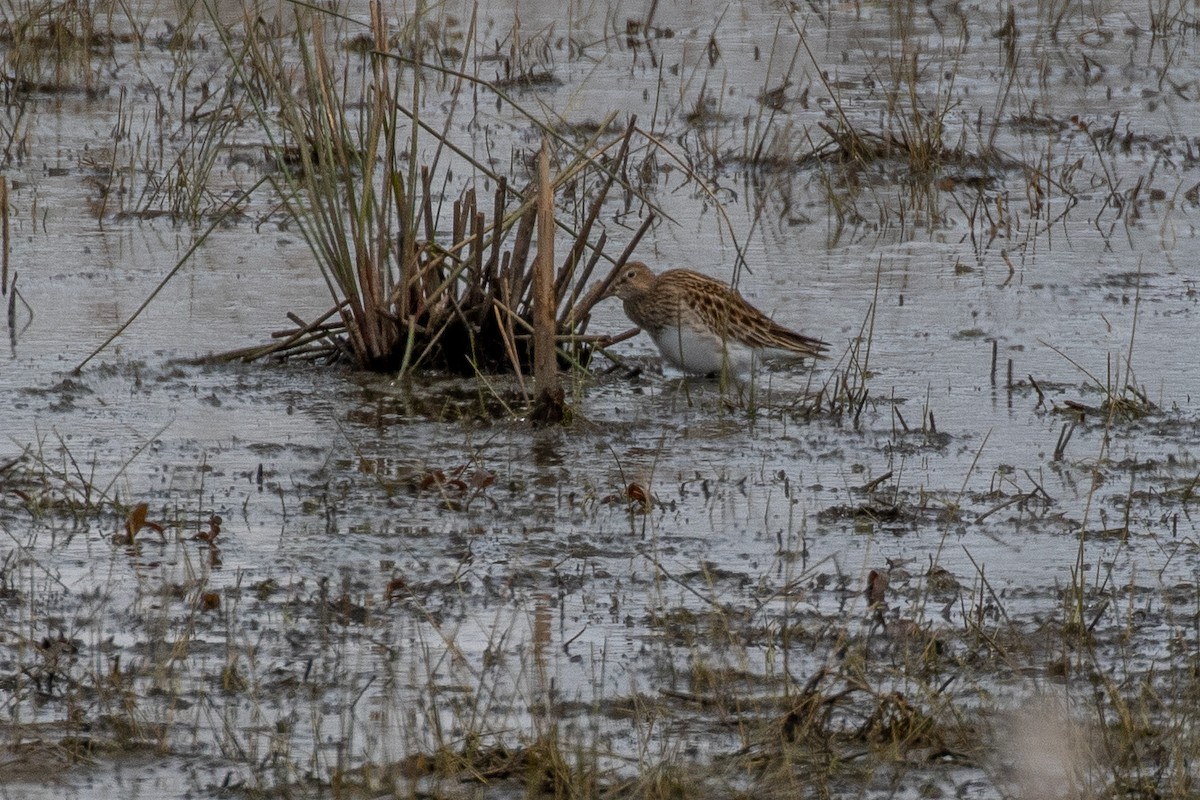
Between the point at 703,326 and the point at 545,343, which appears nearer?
the point at 545,343

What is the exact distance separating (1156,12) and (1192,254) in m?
7.25

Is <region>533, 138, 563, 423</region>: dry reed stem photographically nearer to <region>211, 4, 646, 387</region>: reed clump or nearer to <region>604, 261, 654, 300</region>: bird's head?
<region>211, 4, 646, 387</region>: reed clump

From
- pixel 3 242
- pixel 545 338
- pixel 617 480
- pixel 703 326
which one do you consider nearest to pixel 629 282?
pixel 703 326

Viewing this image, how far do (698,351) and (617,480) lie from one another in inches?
69.1

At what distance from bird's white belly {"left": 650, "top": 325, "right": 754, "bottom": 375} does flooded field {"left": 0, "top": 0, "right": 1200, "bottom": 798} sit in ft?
0.49

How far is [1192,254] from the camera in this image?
10219 mm

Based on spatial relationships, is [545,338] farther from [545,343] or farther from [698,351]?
[698,351]

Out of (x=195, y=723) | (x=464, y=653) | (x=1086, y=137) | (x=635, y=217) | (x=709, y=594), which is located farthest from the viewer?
(x=1086, y=137)

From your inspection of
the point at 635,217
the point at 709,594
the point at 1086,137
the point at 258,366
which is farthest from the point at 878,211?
the point at 709,594

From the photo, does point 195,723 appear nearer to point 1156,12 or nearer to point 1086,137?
point 1086,137

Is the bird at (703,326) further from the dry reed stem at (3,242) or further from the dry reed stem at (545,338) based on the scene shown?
A: the dry reed stem at (3,242)

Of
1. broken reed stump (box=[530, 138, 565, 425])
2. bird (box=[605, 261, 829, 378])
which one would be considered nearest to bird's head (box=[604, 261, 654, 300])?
bird (box=[605, 261, 829, 378])

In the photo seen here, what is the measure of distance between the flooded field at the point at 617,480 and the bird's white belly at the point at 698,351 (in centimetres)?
15

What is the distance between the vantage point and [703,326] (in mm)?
8203
